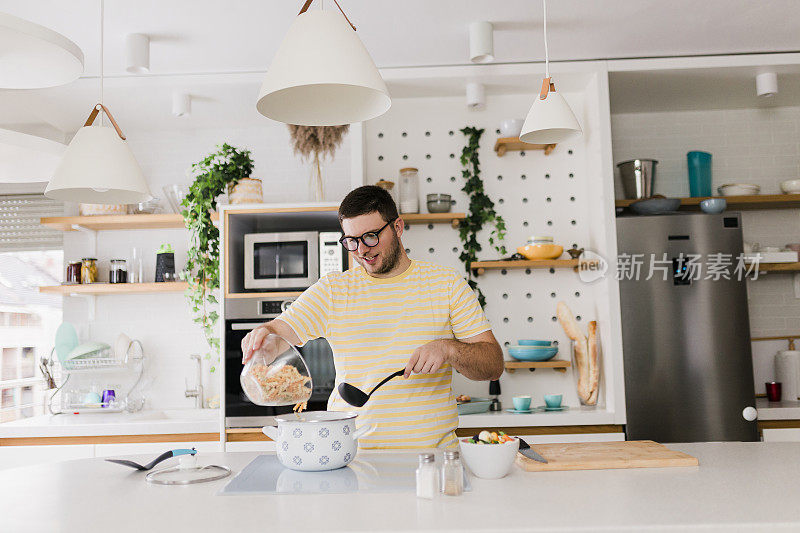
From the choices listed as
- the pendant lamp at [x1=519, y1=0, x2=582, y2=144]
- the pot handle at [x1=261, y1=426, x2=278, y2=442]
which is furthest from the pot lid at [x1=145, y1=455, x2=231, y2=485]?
the pendant lamp at [x1=519, y1=0, x2=582, y2=144]

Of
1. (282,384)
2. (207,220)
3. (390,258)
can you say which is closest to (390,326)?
(390,258)

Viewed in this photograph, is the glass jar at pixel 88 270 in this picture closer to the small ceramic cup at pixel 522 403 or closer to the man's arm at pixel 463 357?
the small ceramic cup at pixel 522 403

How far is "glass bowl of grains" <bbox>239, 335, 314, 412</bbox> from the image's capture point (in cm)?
168

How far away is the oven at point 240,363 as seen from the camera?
3.33m

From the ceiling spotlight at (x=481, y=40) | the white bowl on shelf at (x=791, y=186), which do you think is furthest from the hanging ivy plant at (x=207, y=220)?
the white bowl on shelf at (x=791, y=186)

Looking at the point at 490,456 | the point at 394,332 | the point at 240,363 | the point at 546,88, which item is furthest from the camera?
the point at 240,363

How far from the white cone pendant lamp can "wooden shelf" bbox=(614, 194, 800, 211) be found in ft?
8.70

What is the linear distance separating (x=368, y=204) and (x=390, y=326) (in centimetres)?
40

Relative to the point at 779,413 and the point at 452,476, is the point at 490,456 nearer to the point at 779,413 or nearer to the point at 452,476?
the point at 452,476

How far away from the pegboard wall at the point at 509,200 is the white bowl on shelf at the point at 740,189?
825 millimetres

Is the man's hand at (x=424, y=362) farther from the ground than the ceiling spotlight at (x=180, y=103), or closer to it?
closer to it

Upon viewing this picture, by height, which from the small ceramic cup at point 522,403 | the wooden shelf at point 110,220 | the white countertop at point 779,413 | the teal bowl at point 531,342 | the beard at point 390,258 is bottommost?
the white countertop at point 779,413

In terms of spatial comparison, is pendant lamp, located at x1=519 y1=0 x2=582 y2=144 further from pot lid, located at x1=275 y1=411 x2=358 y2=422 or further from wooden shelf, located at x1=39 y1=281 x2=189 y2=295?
wooden shelf, located at x1=39 y1=281 x2=189 y2=295

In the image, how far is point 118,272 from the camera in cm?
389
